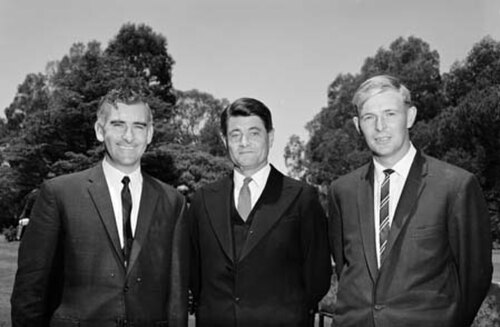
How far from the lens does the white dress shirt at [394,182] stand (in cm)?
369

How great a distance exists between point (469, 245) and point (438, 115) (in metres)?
31.7

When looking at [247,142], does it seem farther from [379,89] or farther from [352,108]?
[352,108]

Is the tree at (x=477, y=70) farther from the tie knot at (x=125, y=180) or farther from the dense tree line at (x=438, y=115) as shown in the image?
the tie knot at (x=125, y=180)

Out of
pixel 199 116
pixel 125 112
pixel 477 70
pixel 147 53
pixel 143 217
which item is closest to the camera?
pixel 143 217

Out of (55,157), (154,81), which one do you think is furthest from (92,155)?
(154,81)

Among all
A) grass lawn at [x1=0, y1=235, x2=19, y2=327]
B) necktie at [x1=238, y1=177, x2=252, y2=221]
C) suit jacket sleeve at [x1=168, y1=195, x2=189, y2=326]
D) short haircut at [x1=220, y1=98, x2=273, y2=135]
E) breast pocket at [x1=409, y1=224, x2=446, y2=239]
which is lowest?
grass lawn at [x1=0, y1=235, x2=19, y2=327]

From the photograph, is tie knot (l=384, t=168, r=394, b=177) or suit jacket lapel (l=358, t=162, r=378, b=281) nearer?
suit jacket lapel (l=358, t=162, r=378, b=281)

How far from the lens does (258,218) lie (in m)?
4.13

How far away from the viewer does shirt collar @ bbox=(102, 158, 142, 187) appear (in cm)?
395

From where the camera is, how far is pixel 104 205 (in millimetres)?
3805

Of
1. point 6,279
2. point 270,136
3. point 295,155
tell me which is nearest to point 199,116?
point 295,155

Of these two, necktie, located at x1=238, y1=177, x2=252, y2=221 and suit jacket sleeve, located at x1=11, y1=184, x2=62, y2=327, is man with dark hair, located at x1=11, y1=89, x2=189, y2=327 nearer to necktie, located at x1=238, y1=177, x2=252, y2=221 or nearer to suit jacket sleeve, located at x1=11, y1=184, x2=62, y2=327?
suit jacket sleeve, located at x1=11, y1=184, x2=62, y2=327

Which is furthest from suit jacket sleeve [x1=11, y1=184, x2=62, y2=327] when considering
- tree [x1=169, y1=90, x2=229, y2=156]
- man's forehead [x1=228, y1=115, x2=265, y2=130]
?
tree [x1=169, y1=90, x2=229, y2=156]

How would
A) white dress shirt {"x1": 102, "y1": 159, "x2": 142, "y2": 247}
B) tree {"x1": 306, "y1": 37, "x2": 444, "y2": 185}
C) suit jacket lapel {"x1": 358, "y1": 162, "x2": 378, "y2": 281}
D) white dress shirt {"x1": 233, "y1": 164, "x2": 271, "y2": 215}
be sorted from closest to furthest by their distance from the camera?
1. suit jacket lapel {"x1": 358, "y1": 162, "x2": 378, "y2": 281}
2. white dress shirt {"x1": 102, "y1": 159, "x2": 142, "y2": 247}
3. white dress shirt {"x1": 233, "y1": 164, "x2": 271, "y2": 215}
4. tree {"x1": 306, "y1": 37, "x2": 444, "y2": 185}
